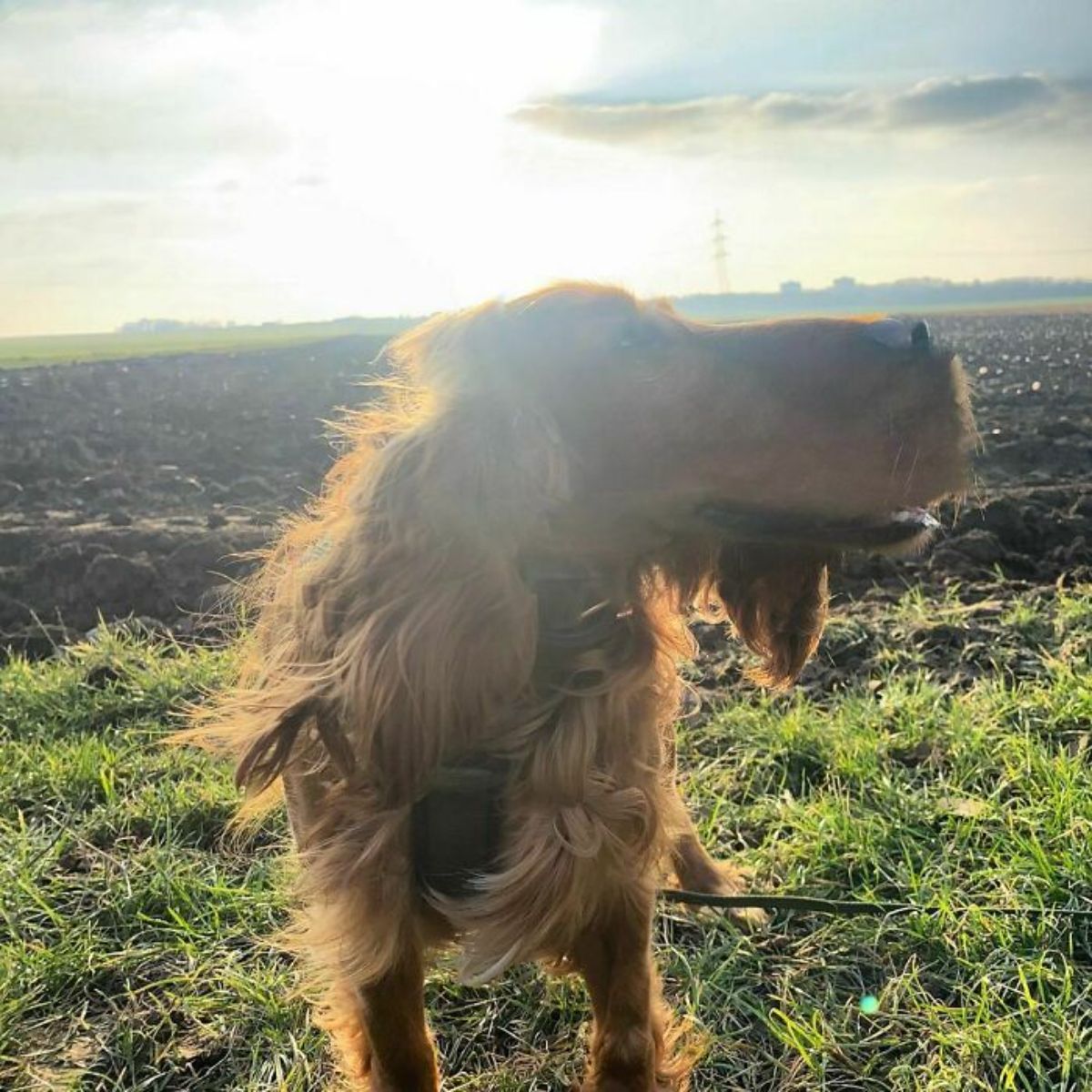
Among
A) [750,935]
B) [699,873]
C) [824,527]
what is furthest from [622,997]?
[824,527]

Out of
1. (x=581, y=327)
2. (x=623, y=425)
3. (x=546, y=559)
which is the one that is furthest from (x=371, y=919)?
(x=581, y=327)

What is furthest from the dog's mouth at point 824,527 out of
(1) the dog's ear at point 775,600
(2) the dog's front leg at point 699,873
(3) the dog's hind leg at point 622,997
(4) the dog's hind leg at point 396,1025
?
(2) the dog's front leg at point 699,873

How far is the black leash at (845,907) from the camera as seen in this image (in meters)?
2.60

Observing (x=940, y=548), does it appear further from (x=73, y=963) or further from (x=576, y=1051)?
(x=73, y=963)

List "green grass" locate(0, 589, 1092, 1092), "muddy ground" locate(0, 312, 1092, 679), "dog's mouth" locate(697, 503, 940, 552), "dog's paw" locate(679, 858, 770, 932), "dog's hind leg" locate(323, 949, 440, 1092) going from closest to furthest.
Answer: "dog's mouth" locate(697, 503, 940, 552)
"dog's hind leg" locate(323, 949, 440, 1092)
"green grass" locate(0, 589, 1092, 1092)
"dog's paw" locate(679, 858, 770, 932)
"muddy ground" locate(0, 312, 1092, 679)

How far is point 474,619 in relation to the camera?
1.86m

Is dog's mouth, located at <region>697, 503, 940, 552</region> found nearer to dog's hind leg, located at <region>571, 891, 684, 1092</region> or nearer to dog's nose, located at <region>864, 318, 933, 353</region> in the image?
dog's nose, located at <region>864, 318, 933, 353</region>

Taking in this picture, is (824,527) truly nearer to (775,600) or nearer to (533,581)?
(775,600)

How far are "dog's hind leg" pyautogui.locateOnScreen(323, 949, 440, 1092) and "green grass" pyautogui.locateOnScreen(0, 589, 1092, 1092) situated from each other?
286 mm

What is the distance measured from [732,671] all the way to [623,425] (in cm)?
247

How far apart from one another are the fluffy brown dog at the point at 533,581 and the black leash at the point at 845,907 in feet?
2.01

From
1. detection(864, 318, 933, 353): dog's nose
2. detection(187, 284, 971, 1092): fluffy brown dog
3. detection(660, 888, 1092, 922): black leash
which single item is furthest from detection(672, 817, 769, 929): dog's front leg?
detection(864, 318, 933, 353): dog's nose

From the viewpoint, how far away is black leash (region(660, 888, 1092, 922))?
260 cm

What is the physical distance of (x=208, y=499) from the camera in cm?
809
